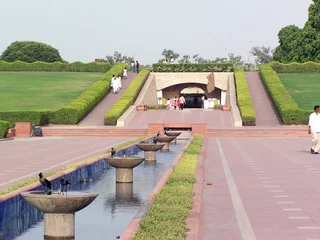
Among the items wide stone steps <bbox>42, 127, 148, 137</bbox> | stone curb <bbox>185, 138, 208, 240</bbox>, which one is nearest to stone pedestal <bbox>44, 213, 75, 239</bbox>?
stone curb <bbox>185, 138, 208, 240</bbox>

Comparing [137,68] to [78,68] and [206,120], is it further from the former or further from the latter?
[206,120]

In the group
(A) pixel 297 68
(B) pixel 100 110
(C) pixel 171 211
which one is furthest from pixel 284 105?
(C) pixel 171 211

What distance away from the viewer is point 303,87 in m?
52.4

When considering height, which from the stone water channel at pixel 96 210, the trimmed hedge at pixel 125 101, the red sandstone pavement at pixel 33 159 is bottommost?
the stone water channel at pixel 96 210

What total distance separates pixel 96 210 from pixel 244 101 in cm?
3285

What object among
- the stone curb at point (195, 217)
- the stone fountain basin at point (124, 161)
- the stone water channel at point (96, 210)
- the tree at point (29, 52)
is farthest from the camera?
the tree at point (29, 52)

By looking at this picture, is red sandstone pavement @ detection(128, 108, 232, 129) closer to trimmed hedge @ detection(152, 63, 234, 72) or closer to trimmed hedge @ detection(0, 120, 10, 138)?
trimmed hedge @ detection(0, 120, 10, 138)

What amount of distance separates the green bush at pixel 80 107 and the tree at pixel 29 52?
63265 mm

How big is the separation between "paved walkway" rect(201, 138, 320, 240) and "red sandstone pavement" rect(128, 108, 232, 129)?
2016 centimetres

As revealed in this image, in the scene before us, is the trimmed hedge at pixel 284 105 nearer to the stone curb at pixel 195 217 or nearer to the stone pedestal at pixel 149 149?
the stone pedestal at pixel 149 149

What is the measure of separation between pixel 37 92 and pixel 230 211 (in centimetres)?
4137

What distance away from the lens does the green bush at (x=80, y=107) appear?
3988 cm

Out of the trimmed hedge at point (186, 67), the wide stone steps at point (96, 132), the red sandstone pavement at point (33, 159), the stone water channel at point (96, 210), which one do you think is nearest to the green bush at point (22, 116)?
the wide stone steps at point (96, 132)

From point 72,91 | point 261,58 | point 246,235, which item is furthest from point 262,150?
point 261,58
